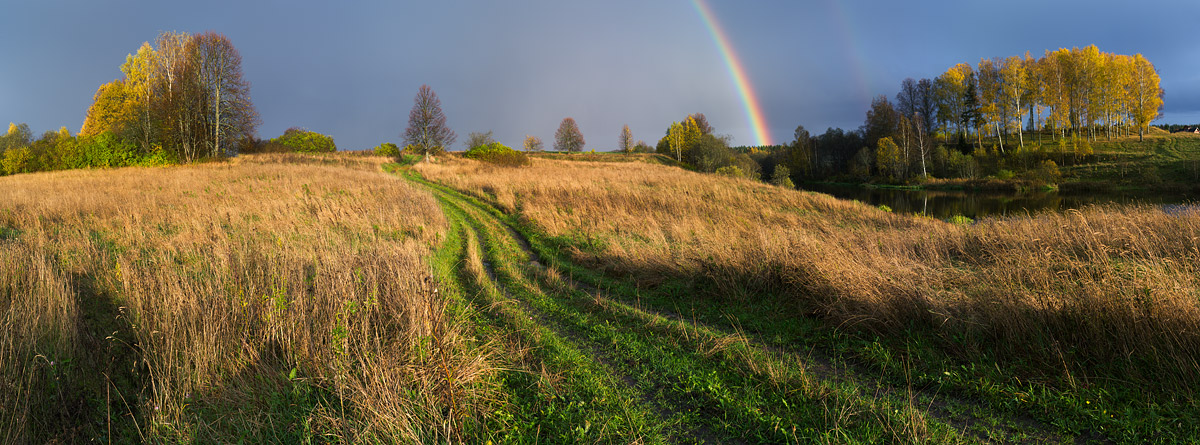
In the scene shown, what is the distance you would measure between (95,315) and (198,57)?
35616mm

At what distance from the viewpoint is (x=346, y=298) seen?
4.65 m

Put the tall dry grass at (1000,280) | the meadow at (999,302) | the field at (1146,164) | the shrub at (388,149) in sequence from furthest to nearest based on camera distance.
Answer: the shrub at (388,149) < the field at (1146,164) < the tall dry grass at (1000,280) < the meadow at (999,302)

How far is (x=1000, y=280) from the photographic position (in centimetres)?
545

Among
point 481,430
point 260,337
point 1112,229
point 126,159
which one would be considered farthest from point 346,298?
point 126,159

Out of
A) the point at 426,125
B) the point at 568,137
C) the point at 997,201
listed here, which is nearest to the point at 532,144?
the point at 568,137

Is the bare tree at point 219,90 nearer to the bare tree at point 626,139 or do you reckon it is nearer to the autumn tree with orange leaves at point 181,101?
the autumn tree with orange leaves at point 181,101

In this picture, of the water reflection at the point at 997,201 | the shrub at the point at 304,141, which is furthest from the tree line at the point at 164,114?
the water reflection at the point at 997,201

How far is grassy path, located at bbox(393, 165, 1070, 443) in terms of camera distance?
11.1ft

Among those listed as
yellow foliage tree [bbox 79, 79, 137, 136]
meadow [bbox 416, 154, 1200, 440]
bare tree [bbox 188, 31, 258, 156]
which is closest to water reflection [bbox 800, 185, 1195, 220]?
meadow [bbox 416, 154, 1200, 440]

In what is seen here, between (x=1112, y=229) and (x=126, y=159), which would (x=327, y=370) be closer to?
(x=1112, y=229)

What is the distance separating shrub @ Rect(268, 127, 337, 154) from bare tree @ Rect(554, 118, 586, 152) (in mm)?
40399

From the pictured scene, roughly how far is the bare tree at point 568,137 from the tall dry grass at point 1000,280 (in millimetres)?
71269

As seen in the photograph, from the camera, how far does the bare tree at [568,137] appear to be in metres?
83.1

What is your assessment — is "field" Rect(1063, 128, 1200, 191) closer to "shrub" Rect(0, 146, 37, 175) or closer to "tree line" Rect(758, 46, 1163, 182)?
"tree line" Rect(758, 46, 1163, 182)
